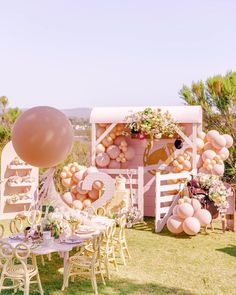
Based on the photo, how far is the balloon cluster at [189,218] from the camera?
9.52 metres

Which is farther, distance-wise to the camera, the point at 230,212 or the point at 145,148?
the point at 145,148

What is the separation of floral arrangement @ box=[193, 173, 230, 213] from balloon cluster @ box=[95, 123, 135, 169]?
2791 millimetres

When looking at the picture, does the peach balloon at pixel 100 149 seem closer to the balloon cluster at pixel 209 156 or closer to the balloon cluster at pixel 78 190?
the balloon cluster at pixel 78 190

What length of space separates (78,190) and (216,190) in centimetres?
359

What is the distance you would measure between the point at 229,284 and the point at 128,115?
6.12m

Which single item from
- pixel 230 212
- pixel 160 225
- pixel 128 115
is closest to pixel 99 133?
pixel 128 115

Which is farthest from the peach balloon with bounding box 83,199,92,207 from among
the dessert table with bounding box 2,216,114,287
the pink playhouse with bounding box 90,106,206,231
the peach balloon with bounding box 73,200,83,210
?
the dessert table with bounding box 2,216,114,287

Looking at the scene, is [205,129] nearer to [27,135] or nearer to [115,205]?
[115,205]

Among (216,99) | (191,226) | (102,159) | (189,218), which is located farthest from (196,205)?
(216,99)

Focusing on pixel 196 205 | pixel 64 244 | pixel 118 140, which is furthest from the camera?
pixel 118 140

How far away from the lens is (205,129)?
15617 millimetres

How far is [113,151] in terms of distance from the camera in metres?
12.2

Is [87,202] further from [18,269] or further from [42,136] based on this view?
[42,136]

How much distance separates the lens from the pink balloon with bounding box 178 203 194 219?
959 cm
